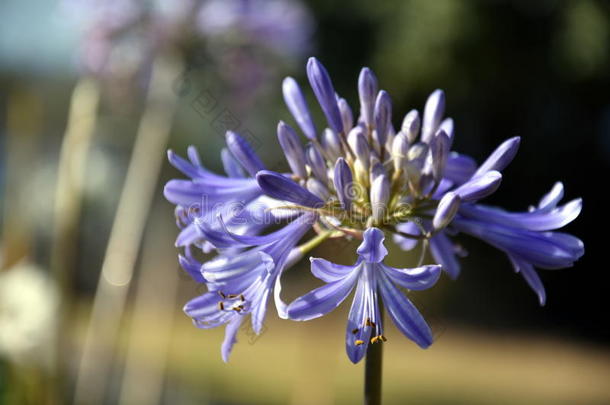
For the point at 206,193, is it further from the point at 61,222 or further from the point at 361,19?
the point at 361,19

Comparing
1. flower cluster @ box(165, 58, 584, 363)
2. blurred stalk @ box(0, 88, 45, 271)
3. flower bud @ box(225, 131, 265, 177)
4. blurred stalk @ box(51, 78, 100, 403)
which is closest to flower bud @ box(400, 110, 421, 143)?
flower cluster @ box(165, 58, 584, 363)

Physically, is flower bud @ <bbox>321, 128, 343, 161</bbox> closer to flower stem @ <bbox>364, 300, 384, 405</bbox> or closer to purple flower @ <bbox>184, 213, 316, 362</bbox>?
purple flower @ <bbox>184, 213, 316, 362</bbox>

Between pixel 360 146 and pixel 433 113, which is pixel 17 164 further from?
pixel 433 113

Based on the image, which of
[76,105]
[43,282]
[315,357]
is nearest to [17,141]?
[76,105]

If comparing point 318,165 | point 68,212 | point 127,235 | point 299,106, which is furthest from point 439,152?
point 127,235

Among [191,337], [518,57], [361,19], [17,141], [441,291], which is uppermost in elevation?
[361,19]

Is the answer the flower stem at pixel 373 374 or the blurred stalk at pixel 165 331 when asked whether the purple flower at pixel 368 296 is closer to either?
the flower stem at pixel 373 374
